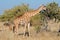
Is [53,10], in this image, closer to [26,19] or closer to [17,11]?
[26,19]

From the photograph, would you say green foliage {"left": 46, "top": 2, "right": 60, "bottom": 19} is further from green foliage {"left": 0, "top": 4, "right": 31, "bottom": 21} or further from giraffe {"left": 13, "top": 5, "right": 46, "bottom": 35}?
green foliage {"left": 0, "top": 4, "right": 31, "bottom": 21}

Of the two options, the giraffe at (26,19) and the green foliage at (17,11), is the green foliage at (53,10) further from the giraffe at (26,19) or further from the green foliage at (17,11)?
the green foliage at (17,11)

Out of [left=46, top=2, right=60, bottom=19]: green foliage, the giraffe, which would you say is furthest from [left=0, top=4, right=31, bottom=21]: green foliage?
[left=46, top=2, right=60, bottom=19]: green foliage

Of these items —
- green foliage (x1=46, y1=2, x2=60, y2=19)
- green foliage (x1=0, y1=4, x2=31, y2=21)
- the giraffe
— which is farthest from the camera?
green foliage (x1=0, y1=4, x2=31, y2=21)

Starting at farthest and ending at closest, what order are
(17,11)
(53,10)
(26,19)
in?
(17,11)
(53,10)
(26,19)

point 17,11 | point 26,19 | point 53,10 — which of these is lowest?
point 26,19

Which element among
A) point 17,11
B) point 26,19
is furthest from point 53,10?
point 17,11

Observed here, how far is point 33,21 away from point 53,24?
6.54ft

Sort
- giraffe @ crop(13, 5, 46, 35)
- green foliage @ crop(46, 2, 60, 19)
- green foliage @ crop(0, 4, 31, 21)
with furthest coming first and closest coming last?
green foliage @ crop(0, 4, 31, 21) < green foliage @ crop(46, 2, 60, 19) < giraffe @ crop(13, 5, 46, 35)

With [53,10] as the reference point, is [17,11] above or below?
above

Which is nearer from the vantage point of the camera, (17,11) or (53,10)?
(53,10)

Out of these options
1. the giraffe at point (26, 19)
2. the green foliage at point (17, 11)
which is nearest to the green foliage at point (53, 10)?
the giraffe at point (26, 19)

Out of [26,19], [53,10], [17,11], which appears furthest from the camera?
[17,11]

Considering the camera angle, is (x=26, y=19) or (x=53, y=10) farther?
(x=53, y=10)
